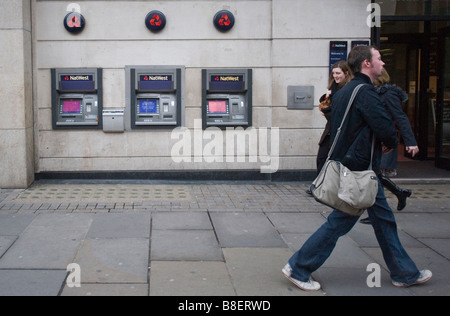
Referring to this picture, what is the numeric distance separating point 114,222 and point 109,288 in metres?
2.23

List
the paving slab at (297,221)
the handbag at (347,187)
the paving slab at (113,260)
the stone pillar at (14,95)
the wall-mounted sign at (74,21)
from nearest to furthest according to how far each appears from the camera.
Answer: the handbag at (347,187) → the paving slab at (113,260) → the paving slab at (297,221) → the stone pillar at (14,95) → the wall-mounted sign at (74,21)

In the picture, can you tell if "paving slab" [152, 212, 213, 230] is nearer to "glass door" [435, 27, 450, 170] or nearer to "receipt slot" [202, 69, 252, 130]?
"receipt slot" [202, 69, 252, 130]

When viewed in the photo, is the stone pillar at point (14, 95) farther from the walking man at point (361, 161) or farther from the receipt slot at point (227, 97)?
the walking man at point (361, 161)

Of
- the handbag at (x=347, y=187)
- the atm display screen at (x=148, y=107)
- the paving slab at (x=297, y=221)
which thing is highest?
the atm display screen at (x=148, y=107)

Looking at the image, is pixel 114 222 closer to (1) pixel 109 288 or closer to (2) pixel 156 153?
(1) pixel 109 288

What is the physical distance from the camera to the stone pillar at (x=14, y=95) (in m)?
8.94

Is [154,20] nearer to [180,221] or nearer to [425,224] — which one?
[180,221]

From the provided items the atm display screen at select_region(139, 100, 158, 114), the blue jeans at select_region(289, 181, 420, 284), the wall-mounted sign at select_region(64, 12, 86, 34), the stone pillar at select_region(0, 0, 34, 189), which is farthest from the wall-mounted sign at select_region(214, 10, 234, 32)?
the blue jeans at select_region(289, 181, 420, 284)

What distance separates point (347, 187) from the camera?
445 cm

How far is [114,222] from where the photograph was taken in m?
6.89

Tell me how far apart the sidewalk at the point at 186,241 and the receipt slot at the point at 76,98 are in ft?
3.75

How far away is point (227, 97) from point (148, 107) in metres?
1.35

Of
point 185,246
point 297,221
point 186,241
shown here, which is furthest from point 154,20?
point 185,246

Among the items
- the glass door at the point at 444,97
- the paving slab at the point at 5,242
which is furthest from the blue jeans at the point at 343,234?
the glass door at the point at 444,97
